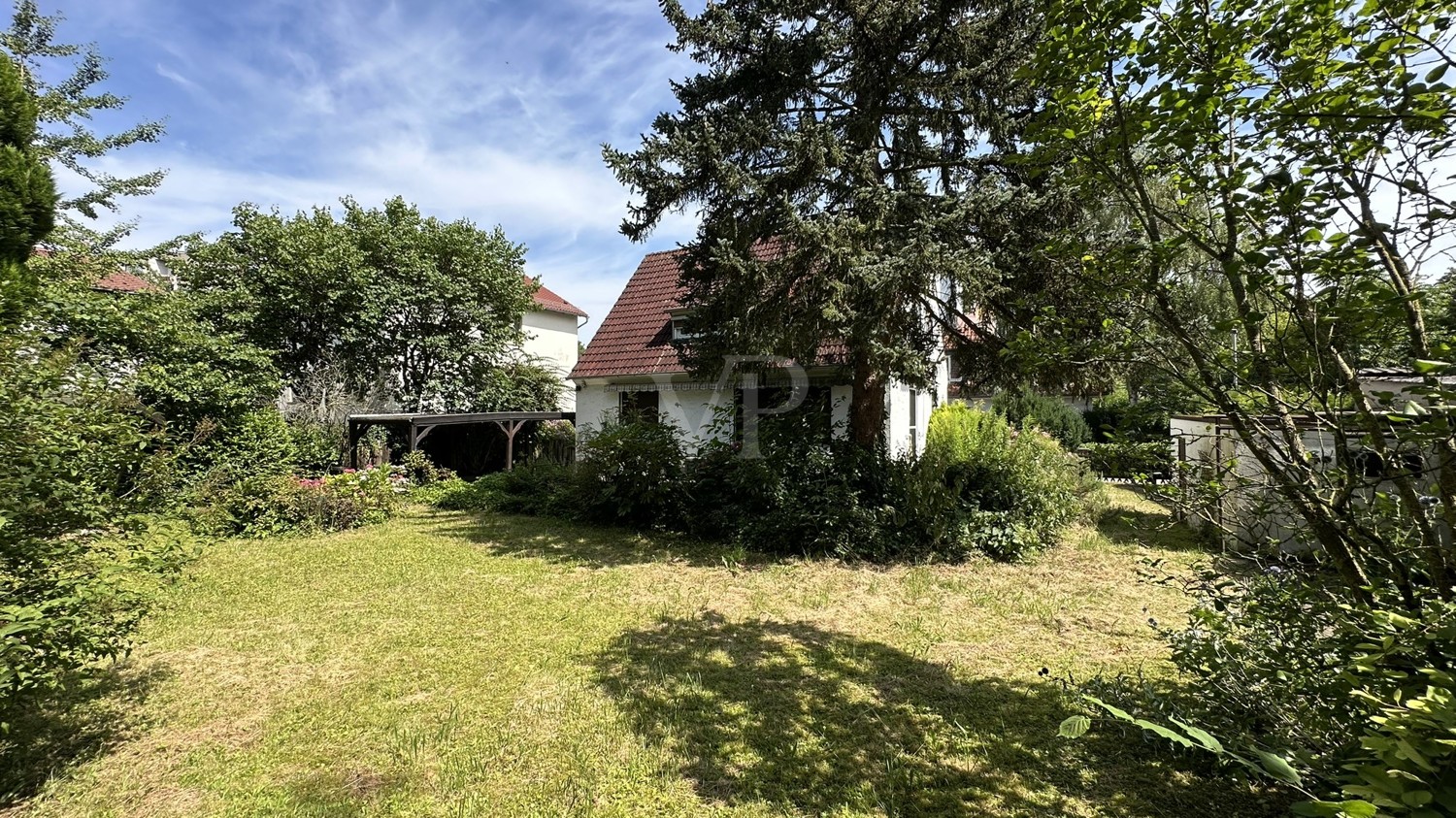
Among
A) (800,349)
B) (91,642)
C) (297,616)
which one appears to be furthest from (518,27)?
(91,642)

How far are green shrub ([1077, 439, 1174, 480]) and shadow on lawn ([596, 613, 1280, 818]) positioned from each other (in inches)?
63.8

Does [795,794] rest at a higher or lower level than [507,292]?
lower

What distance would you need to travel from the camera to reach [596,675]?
442 centimetres

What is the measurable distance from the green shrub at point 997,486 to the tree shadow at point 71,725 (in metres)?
8.26

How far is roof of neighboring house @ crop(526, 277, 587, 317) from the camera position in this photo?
24.0m

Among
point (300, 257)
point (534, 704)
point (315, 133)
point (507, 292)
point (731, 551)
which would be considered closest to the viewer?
point (534, 704)

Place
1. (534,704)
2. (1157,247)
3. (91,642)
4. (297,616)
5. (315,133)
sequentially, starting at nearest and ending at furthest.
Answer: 1. (1157,247)
2. (91,642)
3. (534,704)
4. (297,616)
5. (315,133)

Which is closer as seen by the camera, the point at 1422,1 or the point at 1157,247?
the point at 1422,1

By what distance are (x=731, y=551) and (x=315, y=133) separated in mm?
12398

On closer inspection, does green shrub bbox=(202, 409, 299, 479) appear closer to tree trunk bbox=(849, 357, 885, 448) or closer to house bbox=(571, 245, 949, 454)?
house bbox=(571, 245, 949, 454)

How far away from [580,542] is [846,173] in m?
6.88

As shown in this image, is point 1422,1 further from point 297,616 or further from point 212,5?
point 212,5

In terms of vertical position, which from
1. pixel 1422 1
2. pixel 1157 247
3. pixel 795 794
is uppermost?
pixel 1422 1

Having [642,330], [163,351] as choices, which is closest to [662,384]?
[642,330]
